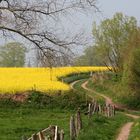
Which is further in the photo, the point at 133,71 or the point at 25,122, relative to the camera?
the point at 133,71

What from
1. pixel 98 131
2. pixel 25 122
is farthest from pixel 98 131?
pixel 25 122

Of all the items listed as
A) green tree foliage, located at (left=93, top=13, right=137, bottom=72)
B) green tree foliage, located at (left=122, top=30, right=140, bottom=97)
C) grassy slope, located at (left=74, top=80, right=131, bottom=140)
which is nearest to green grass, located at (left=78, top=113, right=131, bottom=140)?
grassy slope, located at (left=74, top=80, right=131, bottom=140)

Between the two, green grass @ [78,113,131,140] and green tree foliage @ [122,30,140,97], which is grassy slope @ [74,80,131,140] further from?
green tree foliage @ [122,30,140,97]

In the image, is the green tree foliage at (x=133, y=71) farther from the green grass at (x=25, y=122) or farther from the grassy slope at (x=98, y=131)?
the grassy slope at (x=98, y=131)

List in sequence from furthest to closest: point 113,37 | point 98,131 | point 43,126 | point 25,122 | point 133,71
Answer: point 113,37, point 133,71, point 25,122, point 43,126, point 98,131

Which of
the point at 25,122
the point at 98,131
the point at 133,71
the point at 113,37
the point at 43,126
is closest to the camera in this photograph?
the point at 98,131

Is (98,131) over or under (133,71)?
under

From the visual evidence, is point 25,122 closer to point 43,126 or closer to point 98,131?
point 43,126

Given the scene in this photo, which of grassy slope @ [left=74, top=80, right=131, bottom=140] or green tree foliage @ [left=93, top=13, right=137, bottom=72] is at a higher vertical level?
green tree foliage @ [left=93, top=13, right=137, bottom=72]

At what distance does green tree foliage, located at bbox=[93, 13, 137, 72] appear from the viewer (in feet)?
281

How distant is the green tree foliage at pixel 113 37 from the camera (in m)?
85.5

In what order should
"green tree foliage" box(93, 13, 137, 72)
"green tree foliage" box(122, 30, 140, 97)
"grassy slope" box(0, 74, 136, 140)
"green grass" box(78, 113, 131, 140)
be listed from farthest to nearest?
"green tree foliage" box(93, 13, 137, 72) < "green tree foliage" box(122, 30, 140, 97) < "grassy slope" box(0, 74, 136, 140) < "green grass" box(78, 113, 131, 140)

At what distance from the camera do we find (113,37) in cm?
8738

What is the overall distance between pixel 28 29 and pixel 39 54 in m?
1.13
